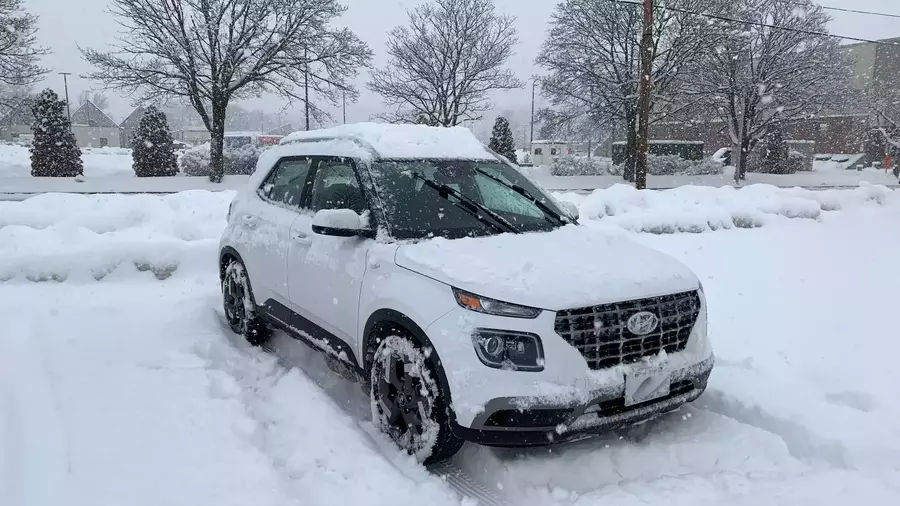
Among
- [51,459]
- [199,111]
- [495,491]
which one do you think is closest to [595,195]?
[495,491]

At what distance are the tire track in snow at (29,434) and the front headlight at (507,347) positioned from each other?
209 cm

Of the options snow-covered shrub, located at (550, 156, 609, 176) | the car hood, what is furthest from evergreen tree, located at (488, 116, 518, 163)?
the car hood

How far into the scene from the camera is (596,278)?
10.5 feet

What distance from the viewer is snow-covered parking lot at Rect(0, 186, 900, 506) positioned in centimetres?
315

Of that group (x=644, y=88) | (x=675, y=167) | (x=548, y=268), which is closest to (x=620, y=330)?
(x=548, y=268)

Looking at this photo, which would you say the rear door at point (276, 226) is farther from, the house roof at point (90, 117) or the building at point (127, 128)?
the house roof at point (90, 117)

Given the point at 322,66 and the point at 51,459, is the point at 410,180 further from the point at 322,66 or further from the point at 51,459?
the point at 322,66

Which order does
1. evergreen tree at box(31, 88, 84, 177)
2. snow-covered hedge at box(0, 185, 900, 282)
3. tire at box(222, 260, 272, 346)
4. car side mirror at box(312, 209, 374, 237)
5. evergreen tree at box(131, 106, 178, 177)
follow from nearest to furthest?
Answer: 1. car side mirror at box(312, 209, 374, 237)
2. tire at box(222, 260, 272, 346)
3. snow-covered hedge at box(0, 185, 900, 282)
4. evergreen tree at box(31, 88, 84, 177)
5. evergreen tree at box(131, 106, 178, 177)

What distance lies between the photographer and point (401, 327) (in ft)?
11.2

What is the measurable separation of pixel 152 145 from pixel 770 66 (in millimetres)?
30055

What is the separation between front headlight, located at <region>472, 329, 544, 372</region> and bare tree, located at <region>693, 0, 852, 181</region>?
28.8 meters

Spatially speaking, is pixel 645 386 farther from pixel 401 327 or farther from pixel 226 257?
pixel 226 257

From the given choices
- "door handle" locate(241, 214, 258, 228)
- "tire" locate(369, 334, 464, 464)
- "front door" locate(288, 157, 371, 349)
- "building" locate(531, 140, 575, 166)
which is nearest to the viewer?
"tire" locate(369, 334, 464, 464)

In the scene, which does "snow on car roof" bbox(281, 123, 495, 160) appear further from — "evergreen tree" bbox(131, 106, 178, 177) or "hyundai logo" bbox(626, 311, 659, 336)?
"evergreen tree" bbox(131, 106, 178, 177)
